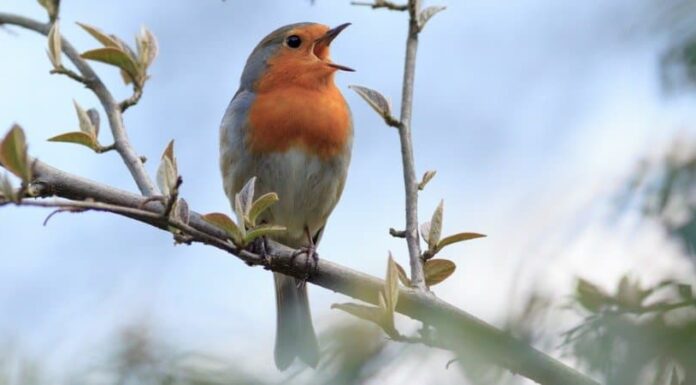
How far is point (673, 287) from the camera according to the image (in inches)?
22.1

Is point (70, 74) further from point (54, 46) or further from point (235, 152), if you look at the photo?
point (235, 152)

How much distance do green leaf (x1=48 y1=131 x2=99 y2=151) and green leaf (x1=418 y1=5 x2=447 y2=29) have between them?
3.10ft

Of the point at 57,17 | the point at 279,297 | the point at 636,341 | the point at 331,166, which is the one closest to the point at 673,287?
the point at 636,341

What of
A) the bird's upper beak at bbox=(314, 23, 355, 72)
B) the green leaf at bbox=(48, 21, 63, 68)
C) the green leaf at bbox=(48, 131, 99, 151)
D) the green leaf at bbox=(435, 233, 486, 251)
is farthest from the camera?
the bird's upper beak at bbox=(314, 23, 355, 72)

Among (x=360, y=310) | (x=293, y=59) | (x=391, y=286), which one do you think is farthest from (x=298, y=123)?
(x=360, y=310)

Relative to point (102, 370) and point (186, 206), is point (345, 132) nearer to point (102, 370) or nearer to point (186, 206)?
point (186, 206)

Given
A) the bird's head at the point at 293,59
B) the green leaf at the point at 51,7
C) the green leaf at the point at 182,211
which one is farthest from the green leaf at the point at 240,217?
the bird's head at the point at 293,59

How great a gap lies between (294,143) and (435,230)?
1.73 meters

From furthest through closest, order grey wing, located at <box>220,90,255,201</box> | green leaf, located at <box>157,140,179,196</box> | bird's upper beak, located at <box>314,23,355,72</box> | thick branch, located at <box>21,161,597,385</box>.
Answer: bird's upper beak, located at <box>314,23,355,72</box>
grey wing, located at <box>220,90,255,201</box>
green leaf, located at <box>157,140,179,196</box>
thick branch, located at <box>21,161,597,385</box>

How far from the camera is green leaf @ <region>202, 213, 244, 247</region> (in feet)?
6.86

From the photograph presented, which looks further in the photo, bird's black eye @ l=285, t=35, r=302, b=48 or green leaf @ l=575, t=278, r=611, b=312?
bird's black eye @ l=285, t=35, r=302, b=48

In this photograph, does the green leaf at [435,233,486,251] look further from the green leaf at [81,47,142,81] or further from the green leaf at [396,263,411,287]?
the green leaf at [81,47,142,81]

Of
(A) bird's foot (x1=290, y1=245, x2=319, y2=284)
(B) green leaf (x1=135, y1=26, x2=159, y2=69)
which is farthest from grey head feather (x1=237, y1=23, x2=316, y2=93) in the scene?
(A) bird's foot (x1=290, y1=245, x2=319, y2=284)

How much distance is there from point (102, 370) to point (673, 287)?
0.43 metres
